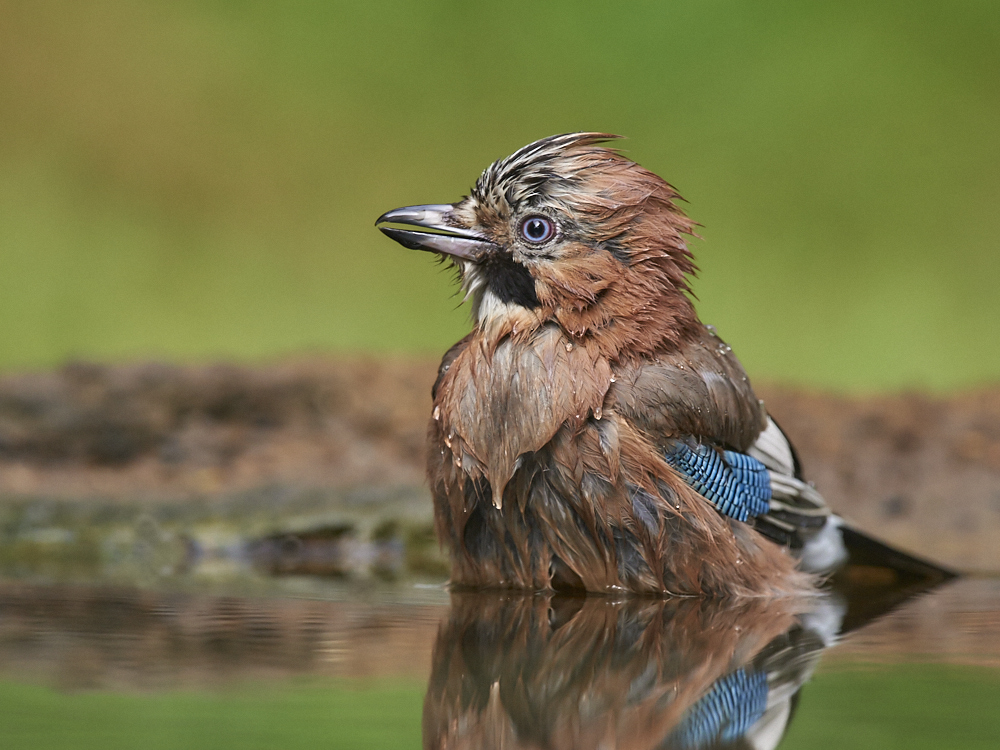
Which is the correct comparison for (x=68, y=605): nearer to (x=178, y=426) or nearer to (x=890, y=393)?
(x=178, y=426)

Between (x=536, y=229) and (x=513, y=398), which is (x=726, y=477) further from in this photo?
(x=536, y=229)

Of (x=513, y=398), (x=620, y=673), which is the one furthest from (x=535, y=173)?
(x=620, y=673)

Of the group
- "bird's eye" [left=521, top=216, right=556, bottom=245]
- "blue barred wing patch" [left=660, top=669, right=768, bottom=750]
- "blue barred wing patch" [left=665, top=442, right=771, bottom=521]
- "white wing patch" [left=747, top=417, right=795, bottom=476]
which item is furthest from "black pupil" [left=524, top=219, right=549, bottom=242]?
"blue barred wing patch" [left=660, top=669, right=768, bottom=750]

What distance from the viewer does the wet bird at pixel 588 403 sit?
2315 mm

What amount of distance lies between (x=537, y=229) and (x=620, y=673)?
4.02 feet

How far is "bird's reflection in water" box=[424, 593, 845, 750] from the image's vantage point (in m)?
1.21

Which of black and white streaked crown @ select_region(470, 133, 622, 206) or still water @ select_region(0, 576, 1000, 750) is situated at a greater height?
black and white streaked crown @ select_region(470, 133, 622, 206)

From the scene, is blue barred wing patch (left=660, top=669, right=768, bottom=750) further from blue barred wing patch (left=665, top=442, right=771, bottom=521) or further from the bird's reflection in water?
blue barred wing patch (left=665, top=442, right=771, bottom=521)

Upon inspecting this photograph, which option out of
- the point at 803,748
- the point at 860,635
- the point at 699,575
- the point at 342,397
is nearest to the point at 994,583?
the point at 699,575

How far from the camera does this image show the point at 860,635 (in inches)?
73.9

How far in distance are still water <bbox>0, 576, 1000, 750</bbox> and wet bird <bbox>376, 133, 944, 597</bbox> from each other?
0.43 ft

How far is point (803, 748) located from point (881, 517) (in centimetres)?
310

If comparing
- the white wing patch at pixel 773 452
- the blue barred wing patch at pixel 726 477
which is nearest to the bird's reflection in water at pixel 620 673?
the blue barred wing patch at pixel 726 477

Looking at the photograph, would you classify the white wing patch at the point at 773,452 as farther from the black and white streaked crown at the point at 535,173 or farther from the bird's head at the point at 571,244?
the black and white streaked crown at the point at 535,173
